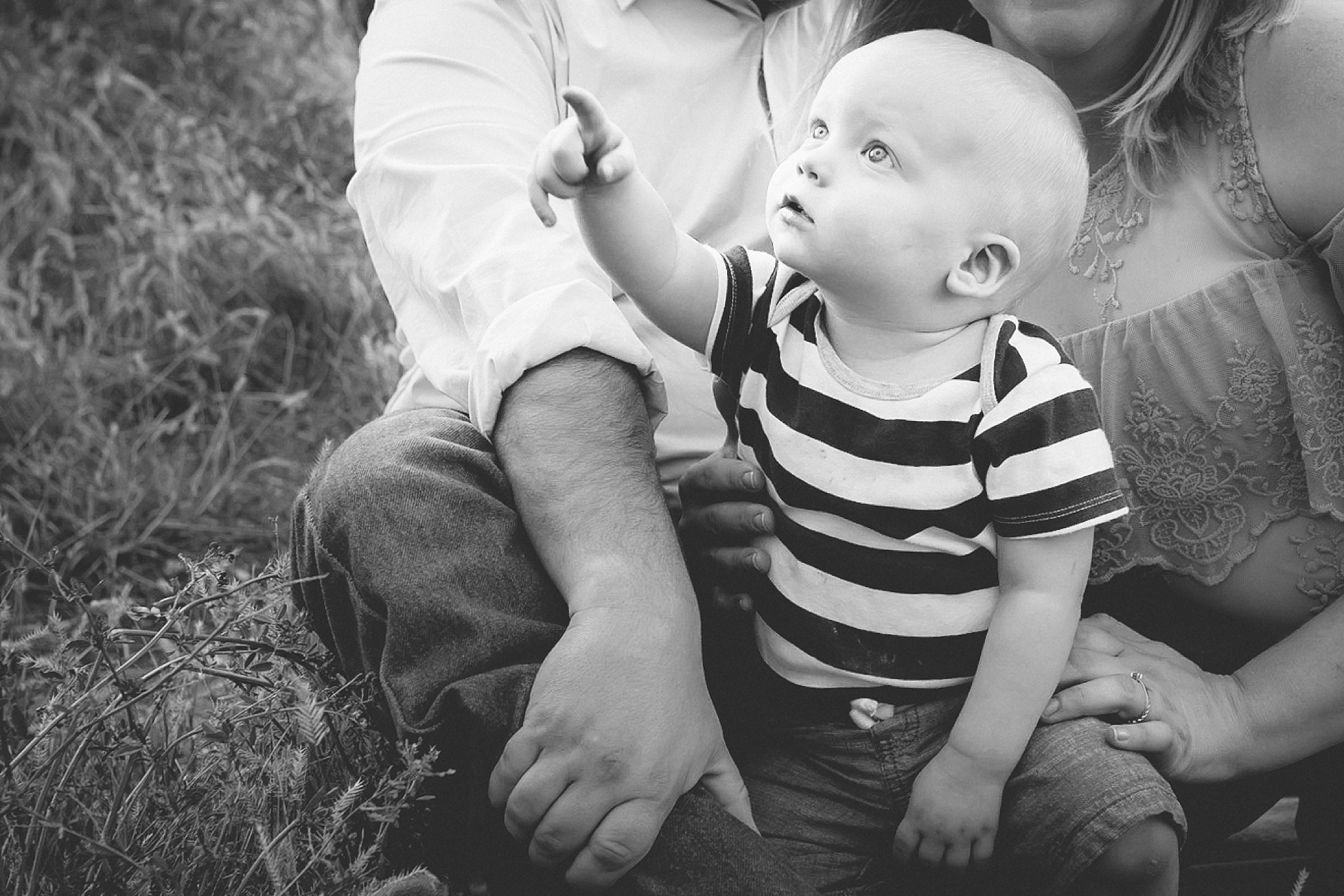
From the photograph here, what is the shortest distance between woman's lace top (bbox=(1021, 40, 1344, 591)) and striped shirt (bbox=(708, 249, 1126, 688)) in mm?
269

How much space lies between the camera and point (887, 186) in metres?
1.31

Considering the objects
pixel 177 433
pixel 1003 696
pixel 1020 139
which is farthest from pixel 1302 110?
pixel 177 433

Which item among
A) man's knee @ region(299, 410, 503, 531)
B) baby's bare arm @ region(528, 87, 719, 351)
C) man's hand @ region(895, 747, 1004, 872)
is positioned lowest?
man's hand @ region(895, 747, 1004, 872)

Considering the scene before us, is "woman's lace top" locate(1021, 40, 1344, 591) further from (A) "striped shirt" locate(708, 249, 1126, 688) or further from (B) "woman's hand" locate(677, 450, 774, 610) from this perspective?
(B) "woman's hand" locate(677, 450, 774, 610)

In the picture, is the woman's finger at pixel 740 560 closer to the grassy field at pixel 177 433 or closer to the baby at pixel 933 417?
the baby at pixel 933 417

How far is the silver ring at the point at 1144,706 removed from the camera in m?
1.49

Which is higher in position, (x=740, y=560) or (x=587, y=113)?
(x=587, y=113)

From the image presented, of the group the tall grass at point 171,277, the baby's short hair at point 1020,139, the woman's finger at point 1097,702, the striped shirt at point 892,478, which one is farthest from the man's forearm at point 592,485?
the tall grass at point 171,277

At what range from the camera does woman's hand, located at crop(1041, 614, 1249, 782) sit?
146cm

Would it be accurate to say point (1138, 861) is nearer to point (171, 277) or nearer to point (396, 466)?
point (396, 466)

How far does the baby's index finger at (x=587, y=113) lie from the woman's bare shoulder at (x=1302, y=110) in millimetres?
789

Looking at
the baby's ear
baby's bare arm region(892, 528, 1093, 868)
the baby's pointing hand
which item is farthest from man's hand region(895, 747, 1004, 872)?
the baby's pointing hand

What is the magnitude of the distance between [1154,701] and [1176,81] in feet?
2.42

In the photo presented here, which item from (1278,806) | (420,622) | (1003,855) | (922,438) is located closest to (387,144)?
(420,622)
